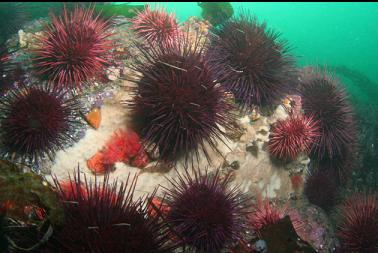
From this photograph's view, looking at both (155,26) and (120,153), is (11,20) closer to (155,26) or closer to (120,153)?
(155,26)

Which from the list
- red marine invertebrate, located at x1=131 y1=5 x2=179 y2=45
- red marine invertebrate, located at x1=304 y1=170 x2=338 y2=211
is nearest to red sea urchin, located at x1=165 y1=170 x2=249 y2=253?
red marine invertebrate, located at x1=304 y1=170 x2=338 y2=211

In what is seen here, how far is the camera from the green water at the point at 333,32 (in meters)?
40.7

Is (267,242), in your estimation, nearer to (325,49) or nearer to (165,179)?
(165,179)

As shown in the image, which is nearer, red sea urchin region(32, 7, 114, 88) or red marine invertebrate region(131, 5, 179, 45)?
red sea urchin region(32, 7, 114, 88)

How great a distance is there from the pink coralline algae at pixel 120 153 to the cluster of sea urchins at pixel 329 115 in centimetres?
455

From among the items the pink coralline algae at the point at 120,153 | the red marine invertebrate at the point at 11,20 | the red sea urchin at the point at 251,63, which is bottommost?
the pink coralline algae at the point at 120,153

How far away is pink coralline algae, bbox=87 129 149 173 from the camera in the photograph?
568cm

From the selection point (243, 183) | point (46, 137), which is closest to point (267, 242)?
point (243, 183)

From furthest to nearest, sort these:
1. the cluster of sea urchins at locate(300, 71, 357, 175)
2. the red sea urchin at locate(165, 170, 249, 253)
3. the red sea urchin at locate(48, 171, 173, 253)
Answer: the cluster of sea urchins at locate(300, 71, 357, 175) → the red sea urchin at locate(165, 170, 249, 253) → the red sea urchin at locate(48, 171, 173, 253)

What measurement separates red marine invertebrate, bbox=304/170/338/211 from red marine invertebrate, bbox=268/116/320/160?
1.19m

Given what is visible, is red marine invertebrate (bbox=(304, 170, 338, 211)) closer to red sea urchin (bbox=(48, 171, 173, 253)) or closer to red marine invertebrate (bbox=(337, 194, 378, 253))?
red marine invertebrate (bbox=(337, 194, 378, 253))

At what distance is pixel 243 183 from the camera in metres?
7.13

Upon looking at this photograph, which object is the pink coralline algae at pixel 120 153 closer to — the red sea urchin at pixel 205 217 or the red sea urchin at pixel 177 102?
the red sea urchin at pixel 177 102

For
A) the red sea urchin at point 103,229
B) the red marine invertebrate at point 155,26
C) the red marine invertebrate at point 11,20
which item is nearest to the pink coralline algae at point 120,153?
the red sea urchin at point 103,229
